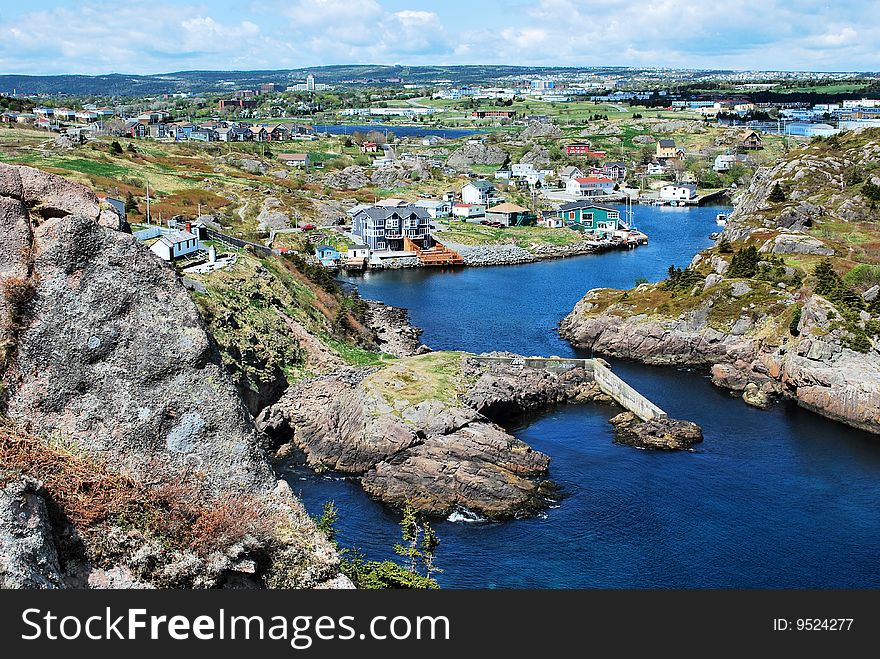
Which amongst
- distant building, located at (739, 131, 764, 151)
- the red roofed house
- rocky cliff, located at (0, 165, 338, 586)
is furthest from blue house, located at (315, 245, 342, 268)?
distant building, located at (739, 131, 764, 151)

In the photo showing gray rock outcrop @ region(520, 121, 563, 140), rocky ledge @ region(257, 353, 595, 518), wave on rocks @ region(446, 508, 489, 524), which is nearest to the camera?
wave on rocks @ region(446, 508, 489, 524)

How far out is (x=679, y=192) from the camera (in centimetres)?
13550

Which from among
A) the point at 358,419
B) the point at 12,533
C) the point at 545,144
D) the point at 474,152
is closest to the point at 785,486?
the point at 358,419

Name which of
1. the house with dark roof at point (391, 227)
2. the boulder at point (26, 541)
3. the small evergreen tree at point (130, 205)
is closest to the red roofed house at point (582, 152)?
the house with dark roof at point (391, 227)

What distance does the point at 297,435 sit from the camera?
132 feet

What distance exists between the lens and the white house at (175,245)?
47625 millimetres

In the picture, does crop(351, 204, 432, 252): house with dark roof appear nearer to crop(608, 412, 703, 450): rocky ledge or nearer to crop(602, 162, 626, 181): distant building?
crop(608, 412, 703, 450): rocky ledge

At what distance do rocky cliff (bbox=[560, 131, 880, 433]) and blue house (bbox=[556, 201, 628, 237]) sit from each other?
2870cm

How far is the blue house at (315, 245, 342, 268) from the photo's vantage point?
85.6 m

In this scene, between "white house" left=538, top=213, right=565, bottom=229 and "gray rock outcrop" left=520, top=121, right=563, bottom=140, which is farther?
"gray rock outcrop" left=520, top=121, right=563, bottom=140

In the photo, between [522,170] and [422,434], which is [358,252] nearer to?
[422,434]

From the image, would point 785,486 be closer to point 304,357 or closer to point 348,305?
point 304,357

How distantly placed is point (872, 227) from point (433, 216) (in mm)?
49564

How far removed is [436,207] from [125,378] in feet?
324
